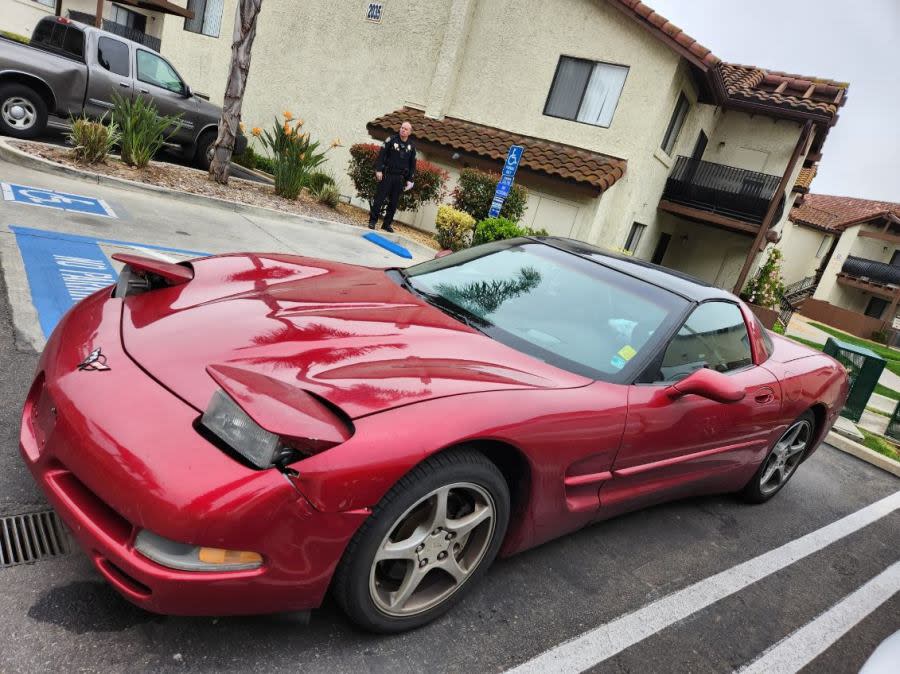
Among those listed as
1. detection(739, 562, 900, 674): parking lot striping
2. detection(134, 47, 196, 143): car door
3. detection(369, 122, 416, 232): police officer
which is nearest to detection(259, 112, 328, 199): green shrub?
detection(369, 122, 416, 232): police officer

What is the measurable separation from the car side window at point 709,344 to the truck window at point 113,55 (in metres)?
9.47

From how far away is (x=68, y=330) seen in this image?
7.59 ft

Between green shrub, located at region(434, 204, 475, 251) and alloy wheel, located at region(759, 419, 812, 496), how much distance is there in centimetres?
741

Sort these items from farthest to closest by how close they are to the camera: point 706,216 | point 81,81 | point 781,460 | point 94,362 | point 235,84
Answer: point 706,216
point 235,84
point 81,81
point 781,460
point 94,362

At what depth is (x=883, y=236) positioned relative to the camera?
3628 centimetres

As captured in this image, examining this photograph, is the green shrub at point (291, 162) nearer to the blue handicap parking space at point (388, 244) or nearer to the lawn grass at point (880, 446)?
the blue handicap parking space at point (388, 244)

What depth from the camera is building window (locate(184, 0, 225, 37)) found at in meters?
18.0

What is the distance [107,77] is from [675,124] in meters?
12.2

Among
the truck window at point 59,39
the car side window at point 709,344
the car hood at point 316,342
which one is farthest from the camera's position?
the truck window at point 59,39

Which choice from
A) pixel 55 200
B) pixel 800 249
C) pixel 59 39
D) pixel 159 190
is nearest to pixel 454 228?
pixel 159 190

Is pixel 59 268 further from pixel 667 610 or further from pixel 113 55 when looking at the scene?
pixel 113 55

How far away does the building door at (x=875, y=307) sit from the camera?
3816 cm

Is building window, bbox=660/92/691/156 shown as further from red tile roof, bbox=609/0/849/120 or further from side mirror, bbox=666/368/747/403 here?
side mirror, bbox=666/368/747/403

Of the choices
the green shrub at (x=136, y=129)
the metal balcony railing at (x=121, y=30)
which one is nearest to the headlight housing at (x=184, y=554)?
the green shrub at (x=136, y=129)
